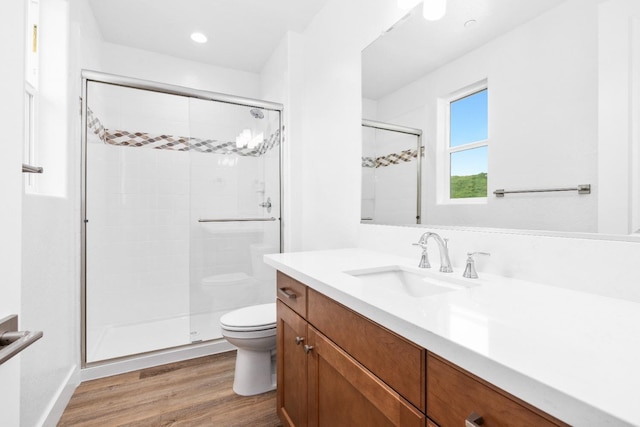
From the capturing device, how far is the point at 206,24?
7.80 feet

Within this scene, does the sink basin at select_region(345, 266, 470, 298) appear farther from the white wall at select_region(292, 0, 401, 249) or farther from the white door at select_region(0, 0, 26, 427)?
the white door at select_region(0, 0, 26, 427)

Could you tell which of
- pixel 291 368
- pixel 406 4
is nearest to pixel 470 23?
pixel 406 4

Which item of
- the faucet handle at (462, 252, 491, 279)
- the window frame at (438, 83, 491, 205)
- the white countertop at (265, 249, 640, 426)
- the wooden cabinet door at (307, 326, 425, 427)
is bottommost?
the wooden cabinet door at (307, 326, 425, 427)

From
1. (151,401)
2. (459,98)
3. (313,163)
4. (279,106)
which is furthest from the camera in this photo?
(279,106)

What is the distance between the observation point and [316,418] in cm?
107

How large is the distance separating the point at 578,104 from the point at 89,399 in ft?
8.62

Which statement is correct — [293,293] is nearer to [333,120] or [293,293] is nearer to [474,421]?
[474,421]

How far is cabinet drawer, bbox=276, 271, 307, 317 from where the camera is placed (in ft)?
3.78

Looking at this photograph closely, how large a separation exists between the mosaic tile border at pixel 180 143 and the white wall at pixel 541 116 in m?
1.81

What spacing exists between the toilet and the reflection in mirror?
0.86 metres

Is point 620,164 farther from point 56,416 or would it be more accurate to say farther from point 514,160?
point 56,416

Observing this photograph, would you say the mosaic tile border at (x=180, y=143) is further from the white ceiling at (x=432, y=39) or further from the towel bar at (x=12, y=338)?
the towel bar at (x=12, y=338)

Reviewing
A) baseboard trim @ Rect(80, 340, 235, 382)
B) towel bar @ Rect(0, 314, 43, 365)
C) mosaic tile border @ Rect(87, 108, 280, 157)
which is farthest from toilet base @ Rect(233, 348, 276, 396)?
mosaic tile border @ Rect(87, 108, 280, 157)

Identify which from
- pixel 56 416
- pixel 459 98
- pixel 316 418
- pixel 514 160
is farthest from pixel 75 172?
pixel 514 160
